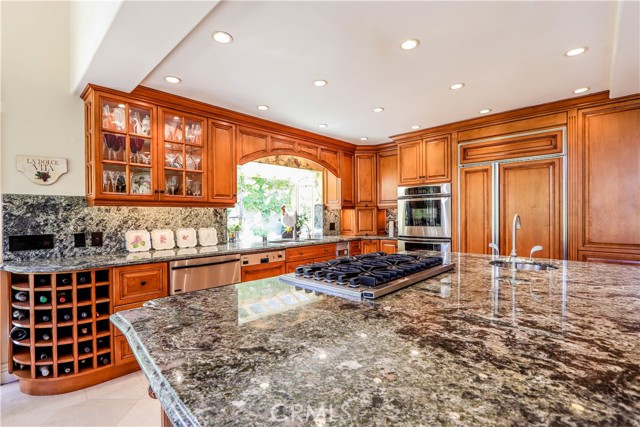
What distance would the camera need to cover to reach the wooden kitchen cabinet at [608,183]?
2.76 meters

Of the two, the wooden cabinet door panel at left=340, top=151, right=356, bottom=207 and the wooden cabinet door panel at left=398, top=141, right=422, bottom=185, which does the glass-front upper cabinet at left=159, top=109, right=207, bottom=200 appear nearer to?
the wooden cabinet door panel at left=340, top=151, right=356, bottom=207

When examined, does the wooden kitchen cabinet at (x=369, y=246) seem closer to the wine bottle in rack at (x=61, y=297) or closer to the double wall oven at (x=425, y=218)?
the double wall oven at (x=425, y=218)

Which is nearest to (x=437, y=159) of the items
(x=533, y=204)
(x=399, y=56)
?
(x=533, y=204)

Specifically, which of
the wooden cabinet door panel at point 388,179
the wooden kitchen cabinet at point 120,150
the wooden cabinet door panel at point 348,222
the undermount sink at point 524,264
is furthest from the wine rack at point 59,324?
the wooden cabinet door panel at point 388,179

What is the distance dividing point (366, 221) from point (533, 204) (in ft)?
7.87

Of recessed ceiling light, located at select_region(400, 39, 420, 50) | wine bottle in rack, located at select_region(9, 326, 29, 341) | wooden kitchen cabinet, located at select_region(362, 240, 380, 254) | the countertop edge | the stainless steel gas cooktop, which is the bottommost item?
wine bottle in rack, located at select_region(9, 326, 29, 341)

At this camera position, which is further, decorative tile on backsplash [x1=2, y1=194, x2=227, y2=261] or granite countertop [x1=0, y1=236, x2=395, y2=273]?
decorative tile on backsplash [x1=2, y1=194, x2=227, y2=261]

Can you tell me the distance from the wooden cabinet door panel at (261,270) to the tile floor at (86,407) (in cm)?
116

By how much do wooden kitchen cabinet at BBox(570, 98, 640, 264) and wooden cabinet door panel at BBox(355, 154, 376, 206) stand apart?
101 inches

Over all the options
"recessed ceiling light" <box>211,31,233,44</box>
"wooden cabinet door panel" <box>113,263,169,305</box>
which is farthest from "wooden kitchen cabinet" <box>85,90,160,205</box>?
"recessed ceiling light" <box>211,31,233,44</box>

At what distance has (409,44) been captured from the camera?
6.47 feet

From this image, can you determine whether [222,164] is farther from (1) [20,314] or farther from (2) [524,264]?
A: (2) [524,264]

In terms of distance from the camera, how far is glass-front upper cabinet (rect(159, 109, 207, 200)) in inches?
112

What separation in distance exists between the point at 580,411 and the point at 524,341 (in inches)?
11.1
